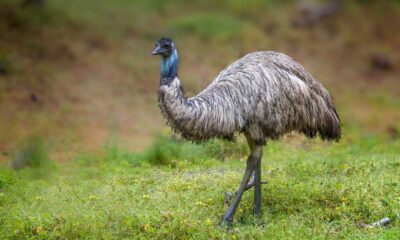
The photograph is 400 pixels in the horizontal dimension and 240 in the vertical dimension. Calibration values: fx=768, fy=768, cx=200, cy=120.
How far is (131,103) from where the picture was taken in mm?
12930

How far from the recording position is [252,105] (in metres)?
6.52

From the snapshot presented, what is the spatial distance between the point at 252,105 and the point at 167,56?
89 cm

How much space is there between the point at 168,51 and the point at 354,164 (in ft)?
9.16

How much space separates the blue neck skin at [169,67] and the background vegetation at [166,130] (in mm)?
1230

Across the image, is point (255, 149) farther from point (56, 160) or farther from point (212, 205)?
point (56, 160)

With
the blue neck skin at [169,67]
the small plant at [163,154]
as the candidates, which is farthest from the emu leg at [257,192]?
the small plant at [163,154]

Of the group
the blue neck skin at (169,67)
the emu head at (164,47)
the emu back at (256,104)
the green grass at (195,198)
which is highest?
the emu head at (164,47)

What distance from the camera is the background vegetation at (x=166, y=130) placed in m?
6.63

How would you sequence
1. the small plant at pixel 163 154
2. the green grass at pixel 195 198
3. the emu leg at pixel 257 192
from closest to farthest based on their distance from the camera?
1. the green grass at pixel 195 198
2. the emu leg at pixel 257 192
3. the small plant at pixel 163 154

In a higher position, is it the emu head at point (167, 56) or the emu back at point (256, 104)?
the emu head at point (167, 56)

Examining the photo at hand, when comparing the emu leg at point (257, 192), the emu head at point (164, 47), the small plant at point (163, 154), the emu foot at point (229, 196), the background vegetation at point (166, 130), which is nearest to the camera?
the emu head at point (164, 47)

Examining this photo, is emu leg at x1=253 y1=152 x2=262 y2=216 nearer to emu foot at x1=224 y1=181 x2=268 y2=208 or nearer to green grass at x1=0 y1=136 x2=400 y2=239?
green grass at x1=0 y1=136 x2=400 y2=239

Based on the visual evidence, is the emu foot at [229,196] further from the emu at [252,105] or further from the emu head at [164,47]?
the emu head at [164,47]

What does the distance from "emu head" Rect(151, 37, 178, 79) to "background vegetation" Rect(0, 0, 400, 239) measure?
1.24m
